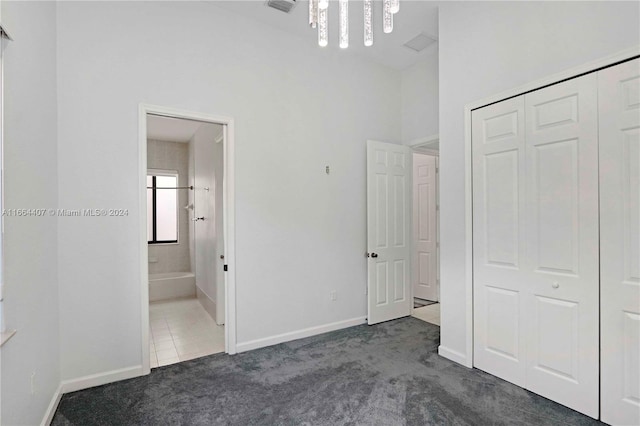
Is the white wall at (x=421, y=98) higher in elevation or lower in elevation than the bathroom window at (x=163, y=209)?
higher

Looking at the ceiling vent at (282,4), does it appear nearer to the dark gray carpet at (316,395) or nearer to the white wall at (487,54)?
the white wall at (487,54)

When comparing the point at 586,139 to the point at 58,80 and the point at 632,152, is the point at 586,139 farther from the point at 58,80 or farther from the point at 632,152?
the point at 58,80

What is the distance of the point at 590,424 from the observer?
6.77 ft

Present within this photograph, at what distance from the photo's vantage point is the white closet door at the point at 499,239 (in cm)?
252

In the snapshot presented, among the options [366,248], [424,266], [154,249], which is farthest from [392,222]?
[154,249]

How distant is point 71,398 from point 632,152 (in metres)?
4.08

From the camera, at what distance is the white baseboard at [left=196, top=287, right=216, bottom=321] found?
4.34 m

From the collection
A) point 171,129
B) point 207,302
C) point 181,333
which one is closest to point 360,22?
point 171,129

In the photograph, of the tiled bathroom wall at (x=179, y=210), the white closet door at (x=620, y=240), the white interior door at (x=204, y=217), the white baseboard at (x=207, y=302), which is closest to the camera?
the white closet door at (x=620, y=240)

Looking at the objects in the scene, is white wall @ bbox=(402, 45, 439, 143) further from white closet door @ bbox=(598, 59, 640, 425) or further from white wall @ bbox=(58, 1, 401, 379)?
white closet door @ bbox=(598, 59, 640, 425)

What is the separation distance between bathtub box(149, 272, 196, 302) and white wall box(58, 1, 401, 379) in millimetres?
2748

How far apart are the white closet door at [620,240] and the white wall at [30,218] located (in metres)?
3.35

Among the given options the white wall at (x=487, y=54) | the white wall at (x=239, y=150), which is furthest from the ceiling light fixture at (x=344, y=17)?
the white wall at (x=239, y=150)

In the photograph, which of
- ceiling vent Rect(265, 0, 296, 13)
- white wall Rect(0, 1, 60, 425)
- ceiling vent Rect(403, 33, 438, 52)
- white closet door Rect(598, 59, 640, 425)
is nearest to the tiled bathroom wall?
white wall Rect(0, 1, 60, 425)
